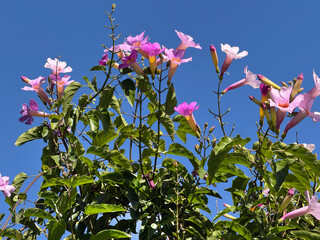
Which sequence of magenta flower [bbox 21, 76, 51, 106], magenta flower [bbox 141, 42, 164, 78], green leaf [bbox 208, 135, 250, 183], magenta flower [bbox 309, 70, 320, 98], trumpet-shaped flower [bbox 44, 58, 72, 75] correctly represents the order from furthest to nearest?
trumpet-shaped flower [bbox 44, 58, 72, 75] < magenta flower [bbox 21, 76, 51, 106] < magenta flower [bbox 141, 42, 164, 78] < magenta flower [bbox 309, 70, 320, 98] < green leaf [bbox 208, 135, 250, 183]

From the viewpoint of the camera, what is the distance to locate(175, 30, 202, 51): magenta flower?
2.65 metres

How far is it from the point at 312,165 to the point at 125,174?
3.90 ft

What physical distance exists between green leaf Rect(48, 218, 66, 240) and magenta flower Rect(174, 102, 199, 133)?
3.56ft

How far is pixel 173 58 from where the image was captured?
2.57 meters

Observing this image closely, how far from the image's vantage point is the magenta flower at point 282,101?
89.5 inches

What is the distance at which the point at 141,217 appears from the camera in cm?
243

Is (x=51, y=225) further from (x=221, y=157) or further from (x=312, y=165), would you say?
(x=312, y=165)

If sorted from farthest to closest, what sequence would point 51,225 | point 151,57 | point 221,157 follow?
point 151,57 < point 51,225 < point 221,157

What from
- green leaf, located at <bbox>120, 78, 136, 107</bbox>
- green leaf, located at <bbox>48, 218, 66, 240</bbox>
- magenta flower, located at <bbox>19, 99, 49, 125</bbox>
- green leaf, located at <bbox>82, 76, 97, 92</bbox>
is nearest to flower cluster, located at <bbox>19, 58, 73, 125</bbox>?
magenta flower, located at <bbox>19, 99, 49, 125</bbox>

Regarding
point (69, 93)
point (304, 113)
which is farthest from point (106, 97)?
point (304, 113)

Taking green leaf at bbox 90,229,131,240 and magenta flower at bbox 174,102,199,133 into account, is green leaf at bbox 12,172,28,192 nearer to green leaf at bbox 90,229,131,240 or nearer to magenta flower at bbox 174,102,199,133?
green leaf at bbox 90,229,131,240

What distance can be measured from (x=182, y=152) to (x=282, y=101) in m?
0.73

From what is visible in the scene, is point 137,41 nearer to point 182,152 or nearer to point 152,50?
point 152,50

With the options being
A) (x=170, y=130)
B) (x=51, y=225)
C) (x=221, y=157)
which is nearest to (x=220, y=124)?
(x=170, y=130)
